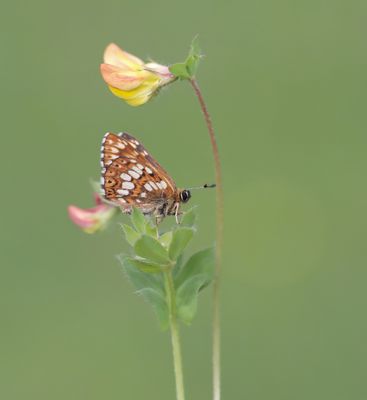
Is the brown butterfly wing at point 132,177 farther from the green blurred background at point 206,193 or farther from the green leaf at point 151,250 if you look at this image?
the green blurred background at point 206,193

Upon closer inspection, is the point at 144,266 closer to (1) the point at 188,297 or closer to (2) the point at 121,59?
(1) the point at 188,297

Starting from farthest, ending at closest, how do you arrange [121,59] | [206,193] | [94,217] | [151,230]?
1. [206,193]
2. [94,217]
3. [121,59]
4. [151,230]

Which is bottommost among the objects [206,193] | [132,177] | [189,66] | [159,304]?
[159,304]

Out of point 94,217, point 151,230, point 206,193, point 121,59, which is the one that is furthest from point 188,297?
point 206,193

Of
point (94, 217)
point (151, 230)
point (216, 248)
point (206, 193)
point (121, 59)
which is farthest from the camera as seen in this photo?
point (206, 193)

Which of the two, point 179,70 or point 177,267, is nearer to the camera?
point 179,70

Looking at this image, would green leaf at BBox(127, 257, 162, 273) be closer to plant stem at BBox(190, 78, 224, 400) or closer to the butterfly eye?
plant stem at BBox(190, 78, 224, 400)
